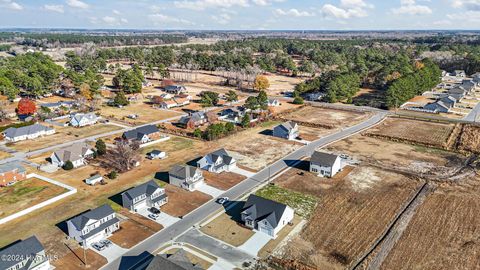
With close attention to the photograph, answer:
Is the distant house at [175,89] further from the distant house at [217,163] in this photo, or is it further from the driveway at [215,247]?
the driveway at [215,247]

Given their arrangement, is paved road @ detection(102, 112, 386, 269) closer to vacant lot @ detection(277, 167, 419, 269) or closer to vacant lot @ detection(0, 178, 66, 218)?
vacant lot @ detection(277, 167, 419, 269)

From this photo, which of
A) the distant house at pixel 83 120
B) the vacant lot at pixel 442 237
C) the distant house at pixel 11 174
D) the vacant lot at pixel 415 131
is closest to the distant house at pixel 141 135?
the distant house at pixel 83 120

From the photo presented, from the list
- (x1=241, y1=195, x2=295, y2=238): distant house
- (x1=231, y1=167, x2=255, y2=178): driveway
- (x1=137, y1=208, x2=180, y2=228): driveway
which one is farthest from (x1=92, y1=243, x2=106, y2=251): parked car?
(x1=231, y1=167, x2=255, y2=178): driveway

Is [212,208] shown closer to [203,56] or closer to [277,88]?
[277,88]

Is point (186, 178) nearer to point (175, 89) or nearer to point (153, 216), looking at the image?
point (153, 216)

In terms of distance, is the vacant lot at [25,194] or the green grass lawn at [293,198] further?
the vacant lot at [25,194]

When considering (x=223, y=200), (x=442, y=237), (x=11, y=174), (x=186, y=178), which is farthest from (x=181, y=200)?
(x=442, y=237)
